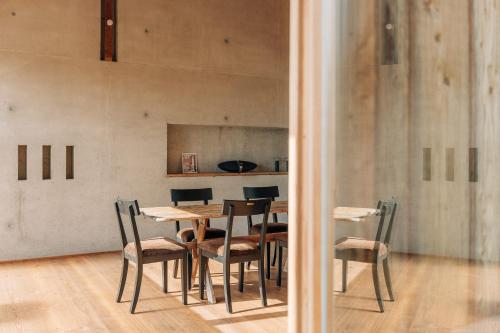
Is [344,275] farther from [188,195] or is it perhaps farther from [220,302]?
[188,195]

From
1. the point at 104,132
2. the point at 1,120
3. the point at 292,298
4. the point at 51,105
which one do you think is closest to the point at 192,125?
the point at 104,132

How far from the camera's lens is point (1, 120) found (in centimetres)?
545

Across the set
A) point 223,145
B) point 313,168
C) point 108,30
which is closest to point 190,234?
point 223,145

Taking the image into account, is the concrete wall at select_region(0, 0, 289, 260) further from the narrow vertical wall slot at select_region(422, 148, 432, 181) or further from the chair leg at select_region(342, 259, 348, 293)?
the narrow vertical wall slot at select_region(422, 148, 432, 181)

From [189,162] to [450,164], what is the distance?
5935 millimetres

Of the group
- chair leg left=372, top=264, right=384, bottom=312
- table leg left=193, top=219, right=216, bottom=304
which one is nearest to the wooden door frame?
chair leg left=372, top=264, right=384, bottom=312

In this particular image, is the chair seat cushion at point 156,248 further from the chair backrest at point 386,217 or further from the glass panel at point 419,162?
the chair backrest at point 386,217

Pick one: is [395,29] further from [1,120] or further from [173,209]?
[1,120]

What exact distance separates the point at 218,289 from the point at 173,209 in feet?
2.80

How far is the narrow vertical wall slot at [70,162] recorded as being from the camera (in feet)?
19.2

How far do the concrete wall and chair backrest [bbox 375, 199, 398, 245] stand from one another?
5192mm

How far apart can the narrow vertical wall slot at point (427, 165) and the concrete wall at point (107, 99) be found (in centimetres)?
535

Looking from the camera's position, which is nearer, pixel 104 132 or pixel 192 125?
pixel 104 132

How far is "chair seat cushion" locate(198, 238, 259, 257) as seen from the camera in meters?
3.79
